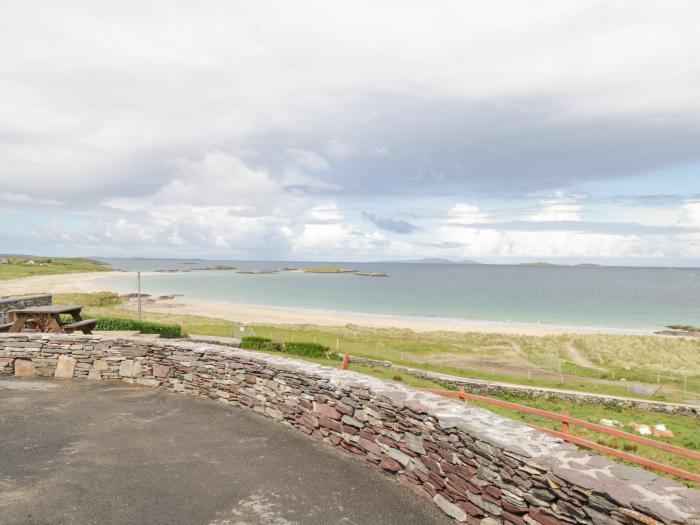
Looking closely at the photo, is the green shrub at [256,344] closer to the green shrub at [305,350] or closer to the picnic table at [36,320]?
the green shrub at [305,350]

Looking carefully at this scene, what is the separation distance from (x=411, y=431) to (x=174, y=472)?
3.90 m

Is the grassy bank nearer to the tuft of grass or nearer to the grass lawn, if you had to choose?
the grass lawn

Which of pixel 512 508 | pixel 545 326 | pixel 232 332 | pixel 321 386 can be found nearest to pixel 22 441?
pixel 321 386

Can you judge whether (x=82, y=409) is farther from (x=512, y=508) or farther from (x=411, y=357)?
(x=411, y=357)

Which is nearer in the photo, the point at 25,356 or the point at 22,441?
the point at 22,441

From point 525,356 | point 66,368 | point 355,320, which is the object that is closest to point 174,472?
point 66,368

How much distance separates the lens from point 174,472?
725cm

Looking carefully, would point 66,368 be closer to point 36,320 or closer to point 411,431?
point 36,320

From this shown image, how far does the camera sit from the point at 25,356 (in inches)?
491

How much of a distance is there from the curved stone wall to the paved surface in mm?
440

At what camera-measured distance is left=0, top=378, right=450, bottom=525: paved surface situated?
6.15 m

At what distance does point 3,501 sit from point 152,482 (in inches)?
73.2

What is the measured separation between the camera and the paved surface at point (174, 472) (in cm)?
615

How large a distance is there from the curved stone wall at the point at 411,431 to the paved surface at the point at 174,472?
0.44 metres
